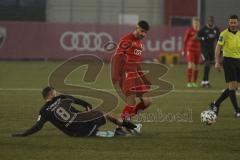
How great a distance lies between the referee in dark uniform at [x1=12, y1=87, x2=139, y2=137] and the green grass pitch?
0.67ft

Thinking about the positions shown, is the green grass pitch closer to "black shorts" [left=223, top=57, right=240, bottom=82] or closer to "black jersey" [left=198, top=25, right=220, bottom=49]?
"black shorts" [left=223, top=57, right=240, bottom=82]

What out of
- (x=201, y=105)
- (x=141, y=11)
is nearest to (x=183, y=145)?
(x=201, y=105)

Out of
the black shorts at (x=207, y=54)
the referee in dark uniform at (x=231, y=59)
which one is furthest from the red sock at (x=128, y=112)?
the black shorts at (x=207, y=54)

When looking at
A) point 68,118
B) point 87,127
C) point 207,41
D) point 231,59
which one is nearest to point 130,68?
point 87,127

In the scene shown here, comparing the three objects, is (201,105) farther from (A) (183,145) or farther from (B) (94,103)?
(A) (183,145)

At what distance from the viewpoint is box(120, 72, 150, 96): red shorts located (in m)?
12.0

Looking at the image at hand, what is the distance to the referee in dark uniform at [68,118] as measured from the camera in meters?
11.0

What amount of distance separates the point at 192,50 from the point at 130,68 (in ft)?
33.3

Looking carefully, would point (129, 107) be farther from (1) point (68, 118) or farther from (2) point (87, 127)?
(1) point (68, 118)

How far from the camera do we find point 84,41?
113ft

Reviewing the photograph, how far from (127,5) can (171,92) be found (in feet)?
71.1

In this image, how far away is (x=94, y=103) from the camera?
16375 mm

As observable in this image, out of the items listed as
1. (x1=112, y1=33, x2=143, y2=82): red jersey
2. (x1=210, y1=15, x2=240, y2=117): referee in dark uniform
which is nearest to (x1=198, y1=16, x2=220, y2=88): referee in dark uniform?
(x1=210, y1=15, x2=240, y2=117): referee in dark uniform

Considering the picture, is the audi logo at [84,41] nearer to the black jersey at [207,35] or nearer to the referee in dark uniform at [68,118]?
the black jersey at [207,35]
